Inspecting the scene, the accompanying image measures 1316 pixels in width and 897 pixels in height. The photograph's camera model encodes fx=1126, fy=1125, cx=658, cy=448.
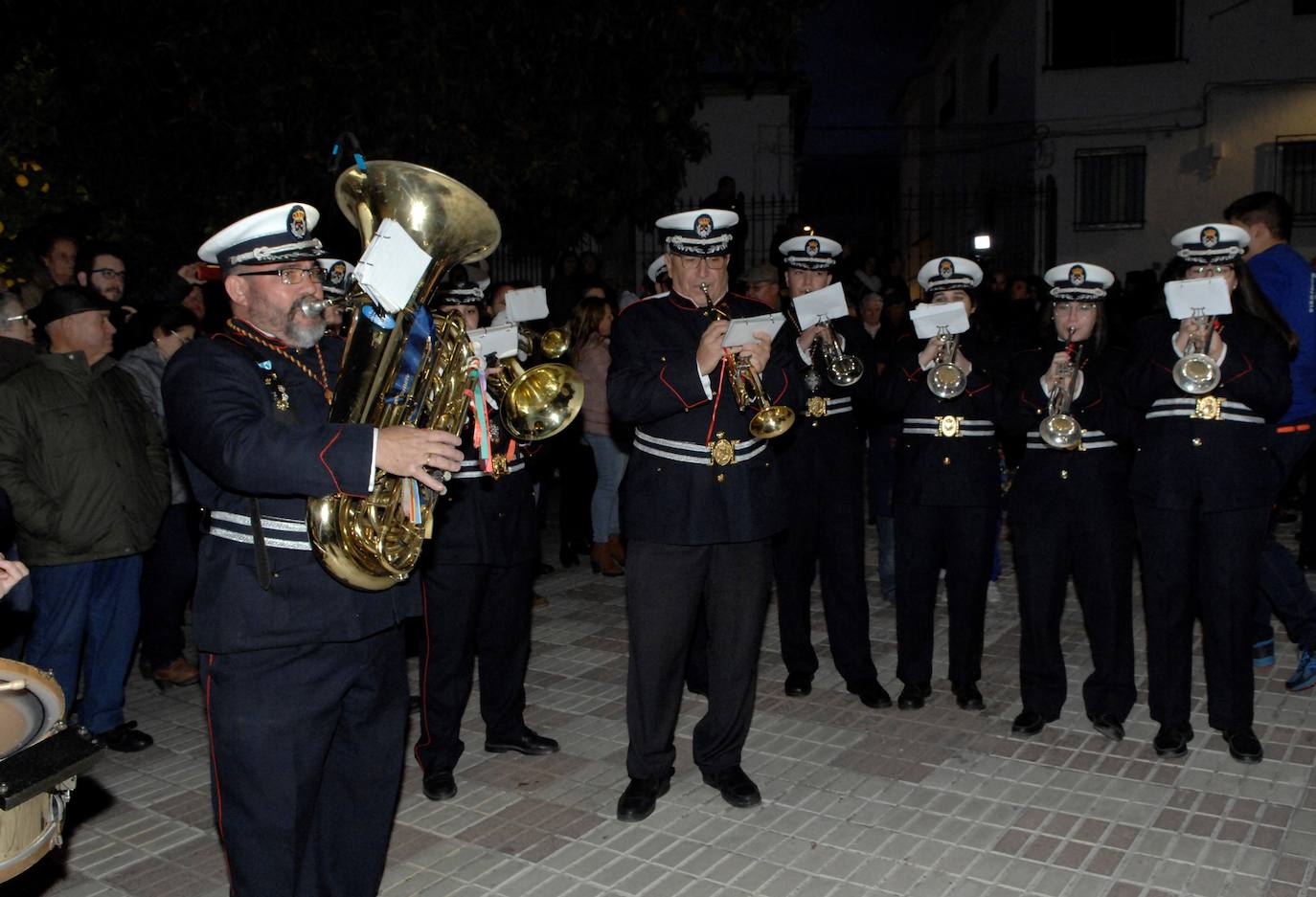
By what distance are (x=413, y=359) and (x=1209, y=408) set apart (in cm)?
373

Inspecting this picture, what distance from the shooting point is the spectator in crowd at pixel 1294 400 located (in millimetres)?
6508

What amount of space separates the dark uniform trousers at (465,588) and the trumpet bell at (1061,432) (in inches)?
98.5

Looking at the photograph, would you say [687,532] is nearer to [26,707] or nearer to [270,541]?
[270,541]

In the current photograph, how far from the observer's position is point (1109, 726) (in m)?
5.61

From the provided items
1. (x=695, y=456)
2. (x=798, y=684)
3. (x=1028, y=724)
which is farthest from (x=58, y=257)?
(x=1028, y=724)

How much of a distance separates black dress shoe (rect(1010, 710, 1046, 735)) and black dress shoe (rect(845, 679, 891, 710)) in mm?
705

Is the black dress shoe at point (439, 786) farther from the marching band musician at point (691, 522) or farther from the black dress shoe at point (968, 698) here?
the black dress shoe at point (968, 698)

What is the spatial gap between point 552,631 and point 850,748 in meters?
2.88

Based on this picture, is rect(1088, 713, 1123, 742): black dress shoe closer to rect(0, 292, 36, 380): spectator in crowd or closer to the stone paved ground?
the stone paved ground

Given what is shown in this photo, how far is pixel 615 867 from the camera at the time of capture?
14.6 ft

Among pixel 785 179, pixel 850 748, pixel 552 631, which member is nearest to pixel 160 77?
pixel 552 631

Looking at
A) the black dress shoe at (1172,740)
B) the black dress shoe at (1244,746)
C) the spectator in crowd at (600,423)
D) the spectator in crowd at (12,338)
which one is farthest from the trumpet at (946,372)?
the spectator in crowd at (12,338)

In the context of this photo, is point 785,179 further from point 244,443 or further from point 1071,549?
point 244,443

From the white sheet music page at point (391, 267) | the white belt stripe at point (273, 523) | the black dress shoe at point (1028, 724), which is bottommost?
the black dress shoe at point (1028, 724)
